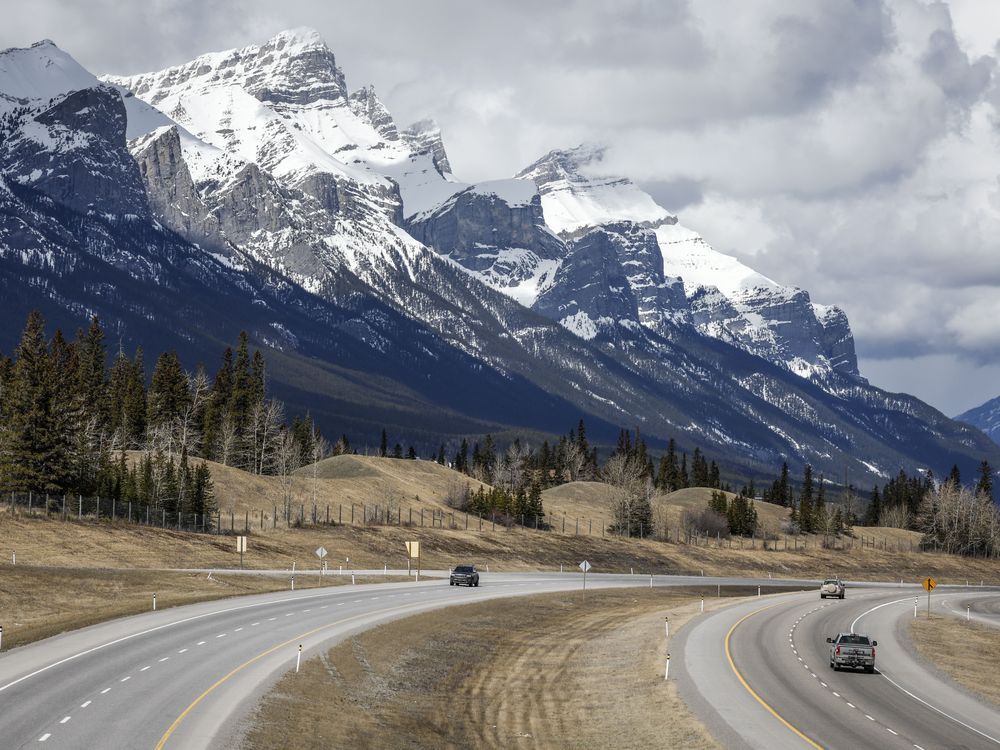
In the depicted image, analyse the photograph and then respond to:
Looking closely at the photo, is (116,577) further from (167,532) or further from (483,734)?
(483,734)

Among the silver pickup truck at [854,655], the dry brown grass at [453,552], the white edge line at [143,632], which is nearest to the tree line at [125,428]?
the dry brown grass at [453,552]

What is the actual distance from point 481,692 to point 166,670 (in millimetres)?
12216

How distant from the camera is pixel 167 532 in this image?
330ft

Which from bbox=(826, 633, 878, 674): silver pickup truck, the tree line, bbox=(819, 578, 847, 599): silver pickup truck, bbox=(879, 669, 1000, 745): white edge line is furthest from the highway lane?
bbox=(819, 578, 847, 599): silver pickup truck

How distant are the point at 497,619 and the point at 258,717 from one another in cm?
3635

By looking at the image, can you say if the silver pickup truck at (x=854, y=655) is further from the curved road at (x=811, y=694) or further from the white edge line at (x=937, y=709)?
the white edge line at (x=937, y=709)

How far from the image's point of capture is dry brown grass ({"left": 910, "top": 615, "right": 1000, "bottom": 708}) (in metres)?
54.0

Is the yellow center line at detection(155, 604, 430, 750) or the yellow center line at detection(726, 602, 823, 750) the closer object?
the yellow center line at detection(155, 604, 430, 750)

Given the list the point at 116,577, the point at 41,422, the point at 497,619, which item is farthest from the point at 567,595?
the point at 41,422

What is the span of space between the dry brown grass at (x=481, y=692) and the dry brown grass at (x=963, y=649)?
13.7 metres

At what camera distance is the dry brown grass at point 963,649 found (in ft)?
177

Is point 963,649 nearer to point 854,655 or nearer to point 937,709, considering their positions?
point 854,655

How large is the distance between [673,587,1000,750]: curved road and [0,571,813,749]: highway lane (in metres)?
16.1

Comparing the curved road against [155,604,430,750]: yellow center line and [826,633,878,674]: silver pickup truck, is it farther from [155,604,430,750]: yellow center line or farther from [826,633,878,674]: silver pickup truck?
[155,604,430,750]: yellow center line
